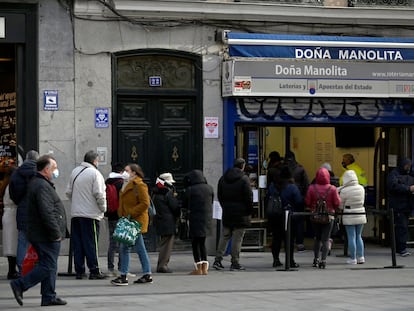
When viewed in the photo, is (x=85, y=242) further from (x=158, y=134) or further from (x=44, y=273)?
(x=158, y=134)

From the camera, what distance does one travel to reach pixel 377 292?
13508mm

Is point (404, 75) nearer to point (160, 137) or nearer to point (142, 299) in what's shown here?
point (160, 137)

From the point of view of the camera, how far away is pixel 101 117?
57.6 ft

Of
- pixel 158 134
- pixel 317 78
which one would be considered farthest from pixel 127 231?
pixel 317 78

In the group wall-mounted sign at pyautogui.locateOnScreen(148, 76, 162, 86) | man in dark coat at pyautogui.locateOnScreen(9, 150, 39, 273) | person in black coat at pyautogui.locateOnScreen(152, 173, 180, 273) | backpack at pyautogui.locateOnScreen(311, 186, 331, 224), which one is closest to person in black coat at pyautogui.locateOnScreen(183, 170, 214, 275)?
person in black coat at pyautogui.locateOnScreen(152, 173, 180, 273)

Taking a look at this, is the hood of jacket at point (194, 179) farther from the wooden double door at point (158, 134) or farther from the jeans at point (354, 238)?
the jeans at point (354, 238)

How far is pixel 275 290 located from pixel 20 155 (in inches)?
232

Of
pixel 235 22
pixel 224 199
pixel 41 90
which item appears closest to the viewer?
pixel 224 199

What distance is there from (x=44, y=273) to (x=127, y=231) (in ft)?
7.01

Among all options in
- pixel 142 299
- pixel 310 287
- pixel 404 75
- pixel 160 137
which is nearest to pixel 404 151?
pixel 404 75

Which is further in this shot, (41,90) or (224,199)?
(41,90)

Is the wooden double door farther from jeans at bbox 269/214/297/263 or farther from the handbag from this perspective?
the handbag

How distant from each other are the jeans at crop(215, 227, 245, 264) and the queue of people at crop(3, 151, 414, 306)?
0.02 meters

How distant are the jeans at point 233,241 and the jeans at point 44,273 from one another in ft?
14.8
